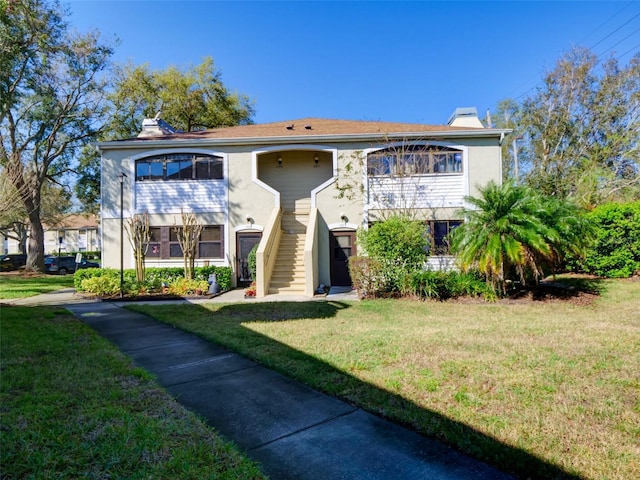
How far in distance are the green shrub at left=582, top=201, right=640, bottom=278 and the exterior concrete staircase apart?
1024 centimetres

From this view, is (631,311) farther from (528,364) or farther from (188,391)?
(188,391)

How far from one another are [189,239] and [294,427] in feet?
37.1

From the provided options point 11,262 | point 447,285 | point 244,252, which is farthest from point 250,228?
point 11,262

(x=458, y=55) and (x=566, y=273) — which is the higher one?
(x=458, y=55)

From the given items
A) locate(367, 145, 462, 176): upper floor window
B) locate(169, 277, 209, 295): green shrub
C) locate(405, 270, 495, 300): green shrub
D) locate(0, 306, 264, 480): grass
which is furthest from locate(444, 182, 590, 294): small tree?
locate(169, 277, 209, 295): green shrub

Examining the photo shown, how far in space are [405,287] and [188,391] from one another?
25.0 ft

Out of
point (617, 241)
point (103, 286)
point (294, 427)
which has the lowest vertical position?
point (294, 427)

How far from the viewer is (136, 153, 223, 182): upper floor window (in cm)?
1427

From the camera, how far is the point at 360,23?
12625mm

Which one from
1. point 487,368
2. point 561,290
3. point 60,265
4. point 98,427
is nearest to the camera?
point 98,427

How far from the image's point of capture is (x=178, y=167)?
14.3 meters

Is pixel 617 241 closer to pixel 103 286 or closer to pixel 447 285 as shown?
pixel 447 285

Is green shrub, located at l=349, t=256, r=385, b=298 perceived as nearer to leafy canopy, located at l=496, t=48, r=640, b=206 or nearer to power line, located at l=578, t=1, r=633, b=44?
leafy canopy, located at l=496, t=48, r=640, b=206

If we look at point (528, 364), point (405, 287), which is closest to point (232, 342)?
point (528, 364)
